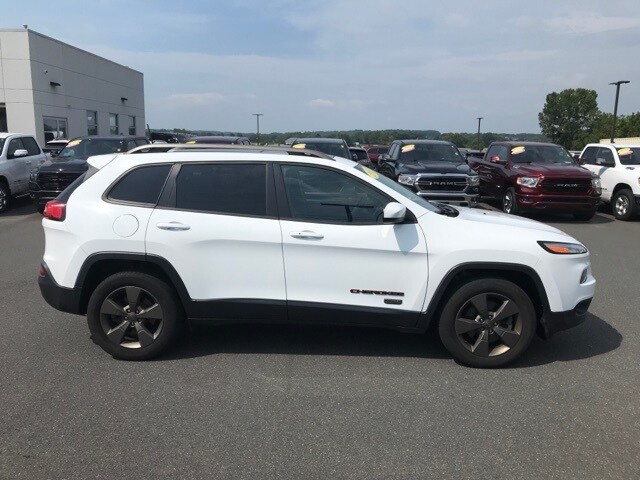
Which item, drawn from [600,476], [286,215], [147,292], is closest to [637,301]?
[600,476]

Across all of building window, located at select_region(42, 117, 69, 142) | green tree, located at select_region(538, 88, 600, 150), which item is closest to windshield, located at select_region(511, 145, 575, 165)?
building window, located at select_region(42, 117, 69, 142)

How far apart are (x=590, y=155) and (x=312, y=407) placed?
14.2 metres

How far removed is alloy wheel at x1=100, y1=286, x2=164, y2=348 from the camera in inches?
173

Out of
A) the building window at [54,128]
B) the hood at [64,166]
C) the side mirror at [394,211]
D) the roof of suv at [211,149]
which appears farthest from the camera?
the building window at [54,128]

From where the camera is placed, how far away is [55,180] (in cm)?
1198

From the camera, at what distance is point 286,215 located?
432cm

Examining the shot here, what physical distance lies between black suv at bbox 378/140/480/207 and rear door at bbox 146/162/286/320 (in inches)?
311

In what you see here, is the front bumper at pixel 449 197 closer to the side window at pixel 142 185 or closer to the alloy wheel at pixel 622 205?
the alloy wheel at pixel 622 205

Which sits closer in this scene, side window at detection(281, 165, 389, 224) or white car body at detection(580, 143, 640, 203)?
side window at detection(281, 165, 389, 224)

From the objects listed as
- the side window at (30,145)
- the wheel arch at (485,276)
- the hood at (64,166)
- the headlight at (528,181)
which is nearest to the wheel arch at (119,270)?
the wheel arch at (485,276)

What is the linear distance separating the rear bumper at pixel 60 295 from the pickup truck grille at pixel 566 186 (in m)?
10.7

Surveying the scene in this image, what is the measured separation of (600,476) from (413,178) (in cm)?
938

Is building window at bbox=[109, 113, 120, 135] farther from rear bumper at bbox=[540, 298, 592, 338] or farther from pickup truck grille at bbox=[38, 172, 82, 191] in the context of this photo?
rear bumper at bbox=[540, 298, 592, 338]

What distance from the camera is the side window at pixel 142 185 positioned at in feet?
14.5
